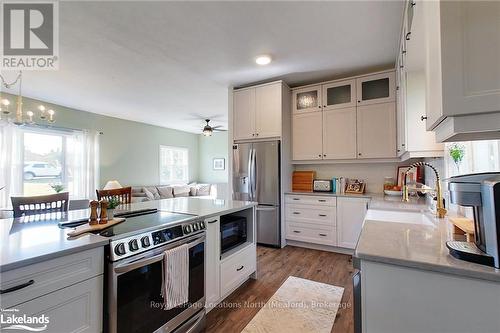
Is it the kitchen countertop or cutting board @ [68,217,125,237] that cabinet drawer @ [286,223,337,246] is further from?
the kitchen countertop

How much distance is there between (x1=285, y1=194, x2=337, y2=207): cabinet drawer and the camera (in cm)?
334

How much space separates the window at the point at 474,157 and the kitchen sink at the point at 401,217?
0.46 m

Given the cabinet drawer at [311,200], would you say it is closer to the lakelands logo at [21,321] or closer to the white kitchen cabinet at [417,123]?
the white kitchen cabinet at [417,123]

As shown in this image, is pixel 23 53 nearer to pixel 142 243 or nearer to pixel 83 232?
pixel 83 232

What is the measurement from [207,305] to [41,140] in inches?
186

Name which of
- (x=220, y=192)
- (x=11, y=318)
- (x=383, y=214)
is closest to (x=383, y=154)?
(x=383, y=214)

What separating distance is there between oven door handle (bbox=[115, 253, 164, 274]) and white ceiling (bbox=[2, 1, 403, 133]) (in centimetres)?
192

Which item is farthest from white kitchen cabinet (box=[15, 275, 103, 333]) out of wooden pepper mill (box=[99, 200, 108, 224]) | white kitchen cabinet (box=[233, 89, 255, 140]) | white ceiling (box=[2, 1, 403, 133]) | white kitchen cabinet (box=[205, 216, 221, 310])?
white kitchen cabinet (box=[233, 89, 255, 140])

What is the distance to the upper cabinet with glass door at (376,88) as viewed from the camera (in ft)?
10.2

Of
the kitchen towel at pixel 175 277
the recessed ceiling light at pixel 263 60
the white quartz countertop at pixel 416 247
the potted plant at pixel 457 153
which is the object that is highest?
the recessed ceiling light at pixel 263 60

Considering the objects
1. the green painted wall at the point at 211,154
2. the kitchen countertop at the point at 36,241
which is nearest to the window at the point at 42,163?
the kitchen countertop at the point at 36,241

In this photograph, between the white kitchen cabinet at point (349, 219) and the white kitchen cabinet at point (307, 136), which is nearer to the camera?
the white kitchen cabinet at point (349, 219)

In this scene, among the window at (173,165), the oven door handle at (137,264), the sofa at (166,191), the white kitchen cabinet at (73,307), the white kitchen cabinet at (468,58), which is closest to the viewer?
the white kitchen cabinet at (468,58)

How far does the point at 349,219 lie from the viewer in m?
3.21
